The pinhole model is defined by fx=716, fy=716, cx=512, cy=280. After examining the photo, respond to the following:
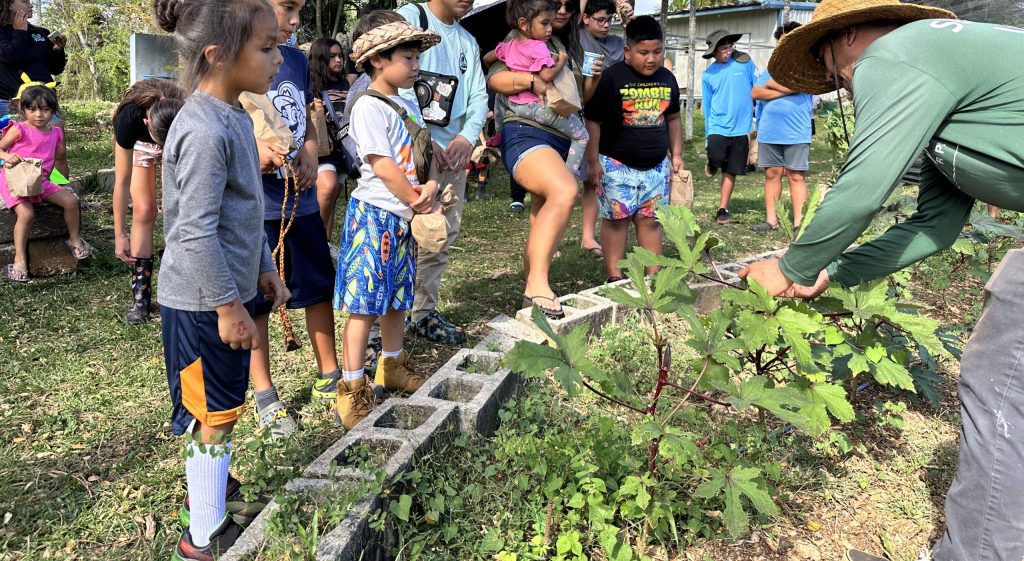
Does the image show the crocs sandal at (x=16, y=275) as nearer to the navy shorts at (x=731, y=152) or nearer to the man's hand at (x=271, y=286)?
the man's hand at (x=271, y=286)

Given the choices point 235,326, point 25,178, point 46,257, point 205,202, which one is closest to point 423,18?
point 205,202

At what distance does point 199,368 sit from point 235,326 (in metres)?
0.18

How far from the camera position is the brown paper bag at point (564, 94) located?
4125 millimetres

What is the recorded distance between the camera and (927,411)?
3.63 meters

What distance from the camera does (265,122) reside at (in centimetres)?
303

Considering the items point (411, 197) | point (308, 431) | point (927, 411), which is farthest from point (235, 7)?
point (927, 411)

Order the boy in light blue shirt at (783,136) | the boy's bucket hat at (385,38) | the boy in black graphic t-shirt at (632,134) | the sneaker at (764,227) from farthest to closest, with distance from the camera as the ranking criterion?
the sneaker at (764,227)
the boy in light blue shirt at (783,136)
the boy in black graphic t-shirt at (632,134)
the boy's bucket hat at (385,38)

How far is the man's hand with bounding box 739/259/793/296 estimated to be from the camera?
7.81 ft

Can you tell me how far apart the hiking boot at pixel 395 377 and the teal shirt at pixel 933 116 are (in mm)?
1998

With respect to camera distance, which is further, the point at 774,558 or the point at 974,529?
the point at 774,558

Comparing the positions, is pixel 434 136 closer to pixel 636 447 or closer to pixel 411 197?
pixel 411 197

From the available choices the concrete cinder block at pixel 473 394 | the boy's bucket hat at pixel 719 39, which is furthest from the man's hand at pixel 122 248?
the boy's bucket hat at pixel 719 39

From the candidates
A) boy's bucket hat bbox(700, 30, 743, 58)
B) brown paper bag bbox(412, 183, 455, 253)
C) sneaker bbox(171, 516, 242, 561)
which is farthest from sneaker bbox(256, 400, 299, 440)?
boy's bucket hat bbox(700, 30, 743, 58)

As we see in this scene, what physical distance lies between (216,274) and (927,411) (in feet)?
11.2
